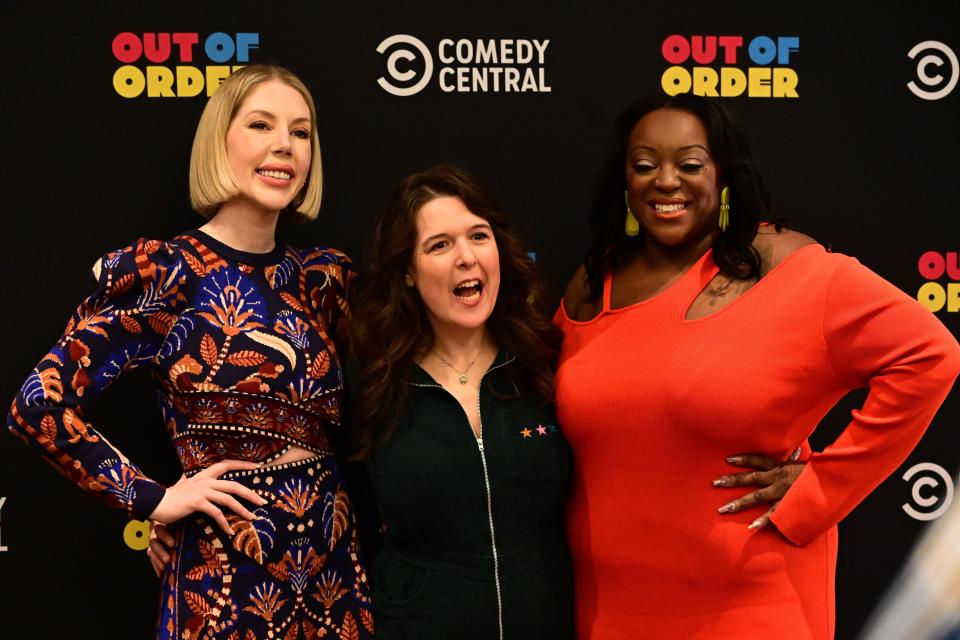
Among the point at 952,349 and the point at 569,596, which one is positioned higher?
the point at 952,349

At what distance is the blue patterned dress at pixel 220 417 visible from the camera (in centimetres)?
214

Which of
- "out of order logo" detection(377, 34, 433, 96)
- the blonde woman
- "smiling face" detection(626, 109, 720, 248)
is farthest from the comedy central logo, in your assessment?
"smiling face" detection(626, 109, 720, 248)

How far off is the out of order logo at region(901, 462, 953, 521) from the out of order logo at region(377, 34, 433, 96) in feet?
6.34

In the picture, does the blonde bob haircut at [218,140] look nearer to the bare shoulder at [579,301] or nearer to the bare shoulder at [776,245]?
the bare shoulder at [579,301]

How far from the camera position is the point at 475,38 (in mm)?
2799

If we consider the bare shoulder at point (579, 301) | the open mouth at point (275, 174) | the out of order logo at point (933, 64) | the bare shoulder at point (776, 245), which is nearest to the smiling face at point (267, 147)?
the open mouth at point (275, 174)

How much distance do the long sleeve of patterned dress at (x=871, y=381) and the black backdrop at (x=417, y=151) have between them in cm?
79

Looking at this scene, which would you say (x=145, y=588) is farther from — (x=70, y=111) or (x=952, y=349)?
(x=952, y=349)

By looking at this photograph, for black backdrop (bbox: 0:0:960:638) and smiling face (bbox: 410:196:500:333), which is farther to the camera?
black backdrop (bbox: 0:0:960:638)

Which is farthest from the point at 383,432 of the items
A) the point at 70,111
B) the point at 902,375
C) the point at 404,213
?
the point at 70,111

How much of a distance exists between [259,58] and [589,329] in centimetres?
125

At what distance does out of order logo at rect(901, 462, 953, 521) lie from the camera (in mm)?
2969

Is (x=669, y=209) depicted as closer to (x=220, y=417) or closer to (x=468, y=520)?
(x=468, y=520)

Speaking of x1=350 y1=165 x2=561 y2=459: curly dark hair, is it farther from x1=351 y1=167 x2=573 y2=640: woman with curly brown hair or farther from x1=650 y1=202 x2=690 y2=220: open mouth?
x1=650 y1=202 x2=690 y2=220: open mouth
